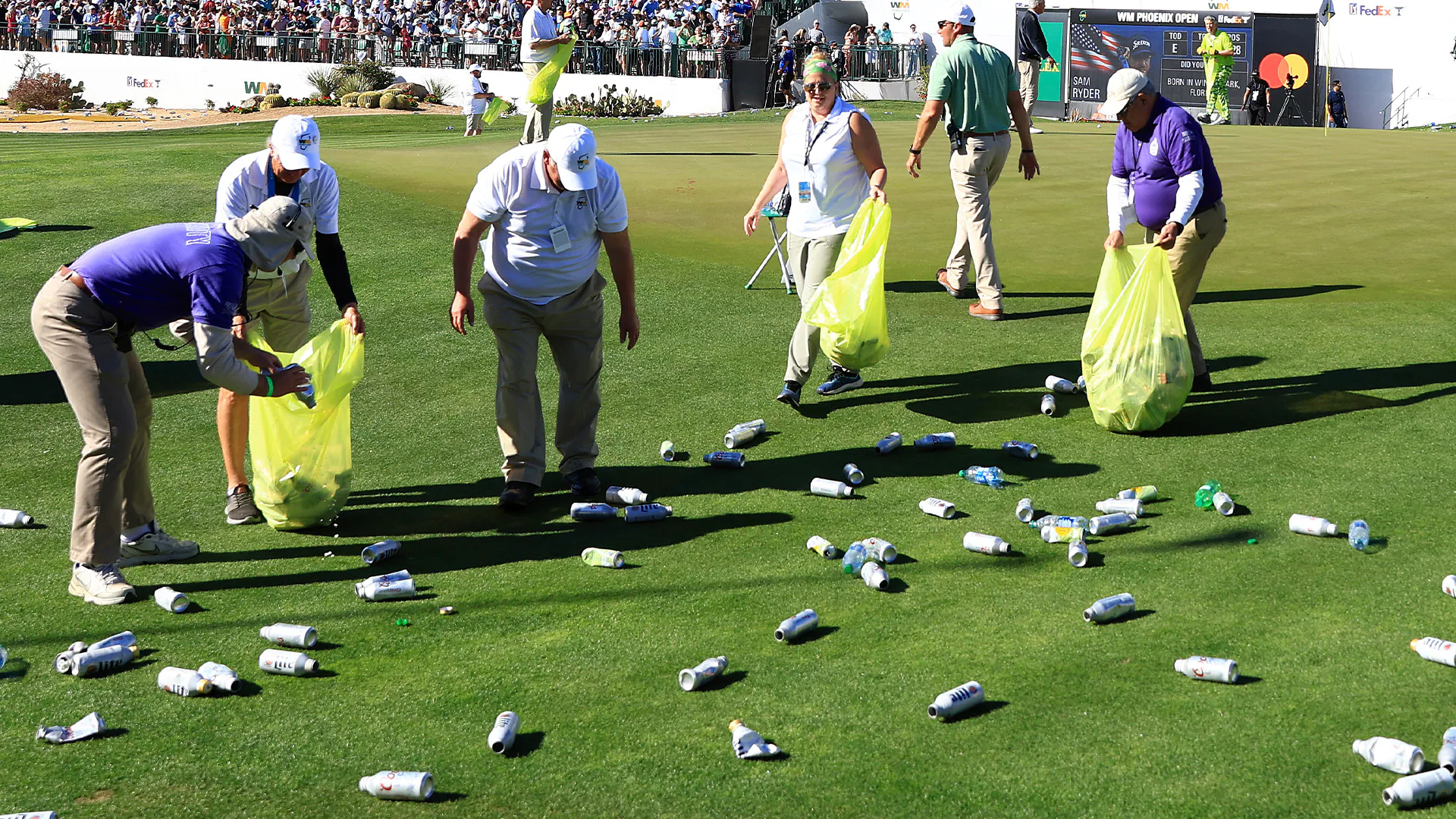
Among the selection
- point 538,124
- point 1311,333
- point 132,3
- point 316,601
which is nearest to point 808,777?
point 316,601

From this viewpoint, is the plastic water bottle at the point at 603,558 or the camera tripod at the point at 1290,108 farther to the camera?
the camera tripod at the point at 1290,108

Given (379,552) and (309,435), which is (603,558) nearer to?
(379,552)

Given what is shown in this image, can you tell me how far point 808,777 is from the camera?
3742 millimetres

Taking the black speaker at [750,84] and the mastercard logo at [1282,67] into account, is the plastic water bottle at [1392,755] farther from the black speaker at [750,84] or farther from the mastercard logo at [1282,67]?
the black speaker at [750,84]

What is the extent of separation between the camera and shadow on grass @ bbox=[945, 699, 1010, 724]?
4.02 m

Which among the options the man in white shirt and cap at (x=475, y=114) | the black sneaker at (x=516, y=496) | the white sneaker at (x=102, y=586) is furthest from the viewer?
the man in white shirt and cap at (x=475, y=114)

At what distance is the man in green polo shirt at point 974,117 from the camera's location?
30.1ft

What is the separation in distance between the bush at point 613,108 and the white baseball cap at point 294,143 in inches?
1058

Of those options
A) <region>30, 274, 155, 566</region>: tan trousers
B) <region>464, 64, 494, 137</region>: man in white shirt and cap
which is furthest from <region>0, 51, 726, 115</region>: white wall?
<region>30, 274, 155, 566</region>: tan trousers

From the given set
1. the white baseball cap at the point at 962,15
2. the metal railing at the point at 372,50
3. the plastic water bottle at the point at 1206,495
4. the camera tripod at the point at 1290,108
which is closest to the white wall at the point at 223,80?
the metal railing at the point at 372,50

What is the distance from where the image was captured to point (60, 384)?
8328 millimetres

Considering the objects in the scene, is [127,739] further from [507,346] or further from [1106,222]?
[1106,222]

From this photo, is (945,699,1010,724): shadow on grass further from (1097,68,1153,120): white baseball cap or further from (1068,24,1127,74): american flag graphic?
(1068,24,1127,74): american flag graphic

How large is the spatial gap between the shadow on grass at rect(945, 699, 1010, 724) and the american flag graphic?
29021 millimetres
